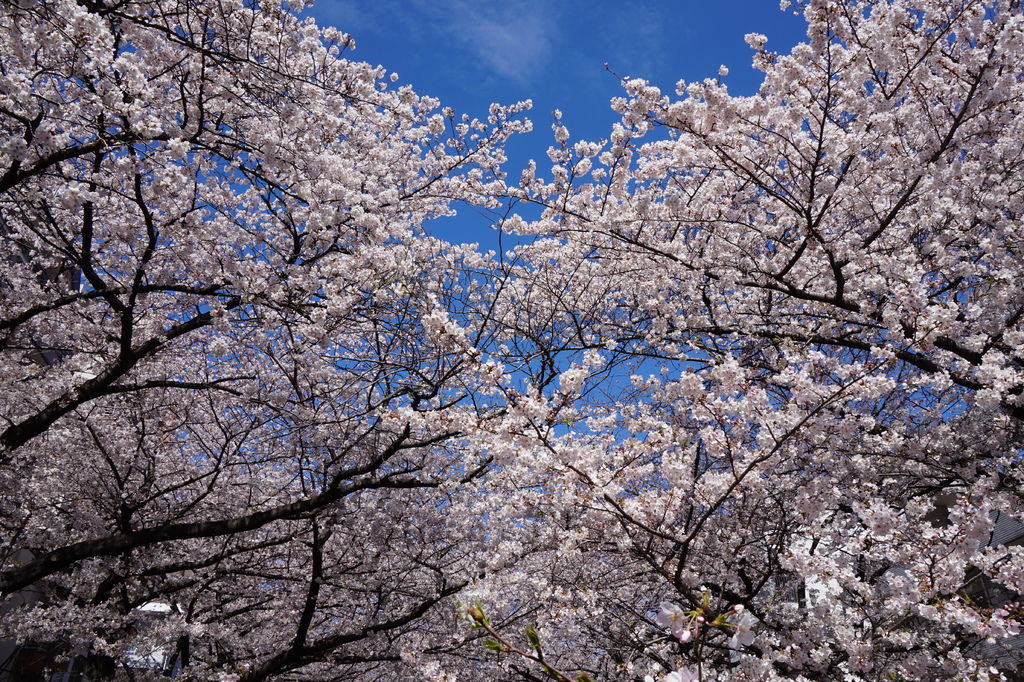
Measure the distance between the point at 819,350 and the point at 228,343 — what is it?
6.80 metres

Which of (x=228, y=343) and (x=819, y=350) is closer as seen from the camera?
(x=819, y=350)

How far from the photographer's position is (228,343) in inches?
322

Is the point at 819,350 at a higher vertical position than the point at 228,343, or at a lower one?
lower

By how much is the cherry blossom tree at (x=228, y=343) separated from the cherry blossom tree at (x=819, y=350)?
1565mm

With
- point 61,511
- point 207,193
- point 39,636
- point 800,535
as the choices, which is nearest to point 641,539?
point 800,535

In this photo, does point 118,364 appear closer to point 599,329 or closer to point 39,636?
point 599,329

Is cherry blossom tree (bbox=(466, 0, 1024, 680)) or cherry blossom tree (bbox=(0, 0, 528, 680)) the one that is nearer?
cherry blossom tree (bbox=(466, 0, 1024, 680))

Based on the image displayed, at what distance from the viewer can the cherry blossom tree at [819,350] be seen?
438 cm

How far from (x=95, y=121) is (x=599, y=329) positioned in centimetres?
518

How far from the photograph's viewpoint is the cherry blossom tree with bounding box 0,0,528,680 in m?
5.58

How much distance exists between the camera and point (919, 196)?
235 inches

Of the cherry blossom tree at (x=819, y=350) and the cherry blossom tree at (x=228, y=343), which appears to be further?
the cherry blossom tree at (x=228, y=343)

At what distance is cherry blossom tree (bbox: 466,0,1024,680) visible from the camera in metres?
4.38

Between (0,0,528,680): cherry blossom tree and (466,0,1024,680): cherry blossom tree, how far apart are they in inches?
61.6
